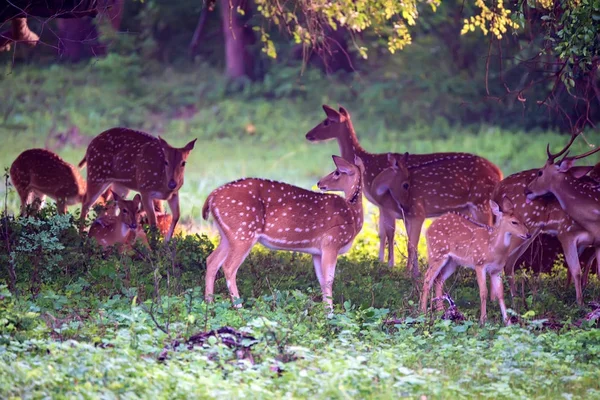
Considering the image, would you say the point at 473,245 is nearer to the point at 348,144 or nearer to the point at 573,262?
the point at 573,262

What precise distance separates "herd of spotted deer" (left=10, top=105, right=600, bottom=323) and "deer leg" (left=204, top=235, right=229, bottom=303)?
0.01 meters

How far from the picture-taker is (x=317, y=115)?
80.4 ft

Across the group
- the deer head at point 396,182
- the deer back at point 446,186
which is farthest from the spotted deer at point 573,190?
the deer head at point 396,182

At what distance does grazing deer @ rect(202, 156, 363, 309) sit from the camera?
10250 millimetres

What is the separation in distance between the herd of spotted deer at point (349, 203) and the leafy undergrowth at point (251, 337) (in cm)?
37

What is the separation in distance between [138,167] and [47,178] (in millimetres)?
1245

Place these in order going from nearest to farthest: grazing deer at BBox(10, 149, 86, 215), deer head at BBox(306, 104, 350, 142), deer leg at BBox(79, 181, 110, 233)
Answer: deer leg at BBox(79, 181, 110, 233)
grazing deer at BBox(10, 149, 86, 215)
deer head at BBox(306, 104, 350, 142)

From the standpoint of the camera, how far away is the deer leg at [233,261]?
10.2 metres

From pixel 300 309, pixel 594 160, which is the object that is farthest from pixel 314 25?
pixel 594 160

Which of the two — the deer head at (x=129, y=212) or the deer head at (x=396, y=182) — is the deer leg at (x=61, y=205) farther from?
the deer head at (x=396, y=182)

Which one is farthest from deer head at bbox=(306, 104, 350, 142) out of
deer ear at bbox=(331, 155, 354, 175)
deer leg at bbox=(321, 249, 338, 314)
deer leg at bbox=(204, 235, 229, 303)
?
deer leg at bbox=(204, 235, 229, 303)

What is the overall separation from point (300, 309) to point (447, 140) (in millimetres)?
14621

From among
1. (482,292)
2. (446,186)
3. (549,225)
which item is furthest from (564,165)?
(482,292)

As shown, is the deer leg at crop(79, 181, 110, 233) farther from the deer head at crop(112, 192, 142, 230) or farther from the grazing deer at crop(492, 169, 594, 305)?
the grazing deer at crop(492, 169, 594, 305)
